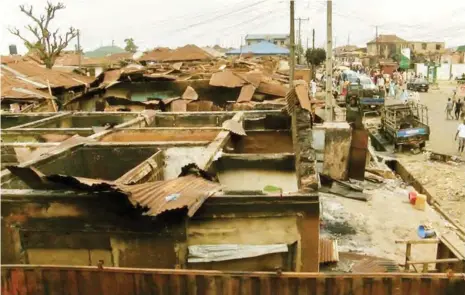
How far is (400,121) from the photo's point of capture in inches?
900

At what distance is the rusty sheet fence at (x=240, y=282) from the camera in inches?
199

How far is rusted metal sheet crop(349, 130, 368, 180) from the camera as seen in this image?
13961 millimetres

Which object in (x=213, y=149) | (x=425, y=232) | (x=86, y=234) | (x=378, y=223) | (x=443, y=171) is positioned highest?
(x=213, y=149)

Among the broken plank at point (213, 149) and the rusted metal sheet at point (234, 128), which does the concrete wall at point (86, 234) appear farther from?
the rusted metal sheet at point (234, 128)

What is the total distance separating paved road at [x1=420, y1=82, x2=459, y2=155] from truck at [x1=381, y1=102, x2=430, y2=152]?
121 centimetres

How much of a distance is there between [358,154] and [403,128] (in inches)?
385

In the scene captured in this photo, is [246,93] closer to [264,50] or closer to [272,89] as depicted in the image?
[272,89]

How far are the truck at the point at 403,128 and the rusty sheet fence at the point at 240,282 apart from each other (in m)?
17.7

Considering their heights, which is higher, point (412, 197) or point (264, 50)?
point (264, 50)

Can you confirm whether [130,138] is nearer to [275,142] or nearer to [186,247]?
[275,142]

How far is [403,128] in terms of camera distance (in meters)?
22.4

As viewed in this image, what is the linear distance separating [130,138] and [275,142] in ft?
13.8

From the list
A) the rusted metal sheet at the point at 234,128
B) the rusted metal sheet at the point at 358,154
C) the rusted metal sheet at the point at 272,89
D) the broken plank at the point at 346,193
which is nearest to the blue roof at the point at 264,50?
the rusted metal sheet at the point at 272,89

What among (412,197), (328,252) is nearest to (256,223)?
(328,252)
